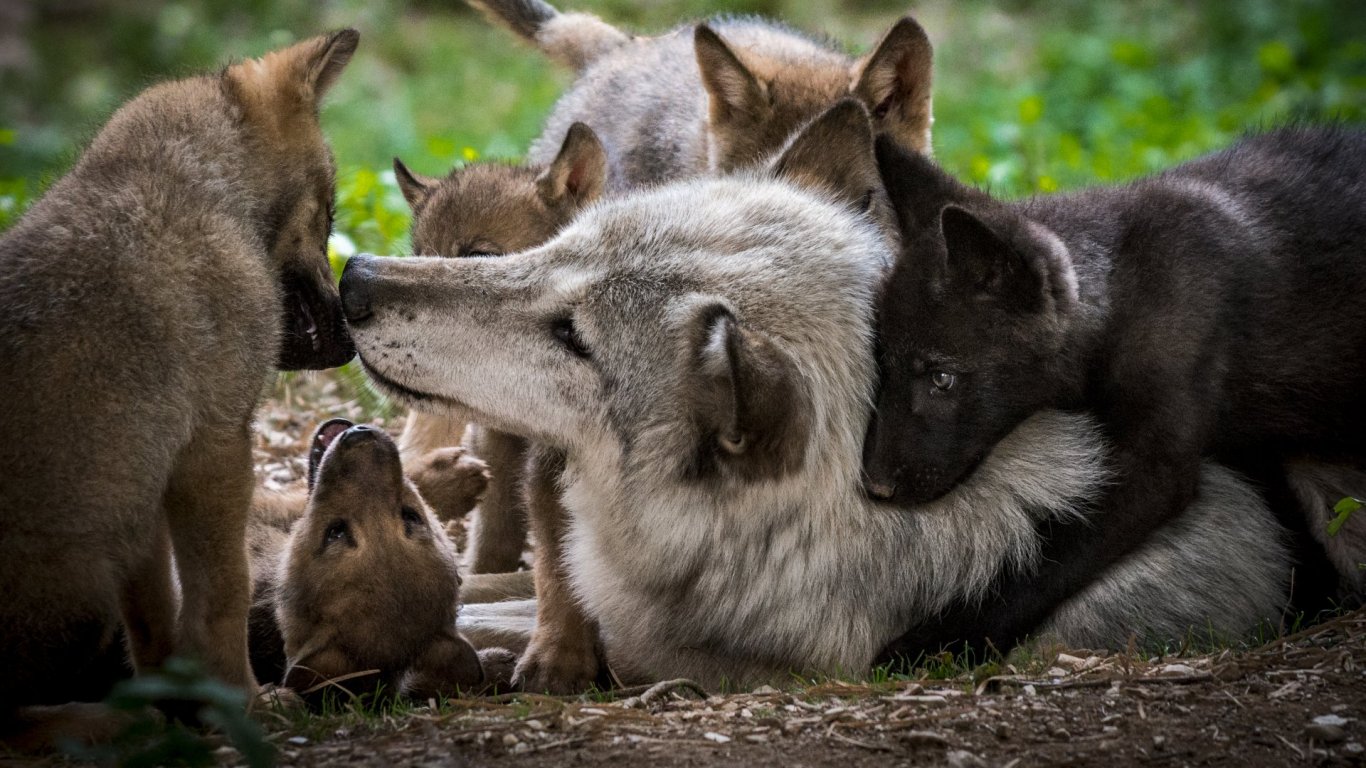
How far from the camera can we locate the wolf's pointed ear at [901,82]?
580 centimetres

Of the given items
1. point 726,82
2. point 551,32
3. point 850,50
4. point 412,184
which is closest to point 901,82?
point 726,82

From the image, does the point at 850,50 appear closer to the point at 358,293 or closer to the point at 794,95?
the point at 794,95

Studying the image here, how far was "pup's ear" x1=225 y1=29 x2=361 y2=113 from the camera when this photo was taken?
465 centimetres

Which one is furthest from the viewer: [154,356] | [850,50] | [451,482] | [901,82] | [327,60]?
[850,50]

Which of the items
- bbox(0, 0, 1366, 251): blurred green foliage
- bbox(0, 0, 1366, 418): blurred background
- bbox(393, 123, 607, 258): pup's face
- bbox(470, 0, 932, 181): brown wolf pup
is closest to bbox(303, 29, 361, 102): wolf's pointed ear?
bbox(393, 123, 607, 258): pup's face

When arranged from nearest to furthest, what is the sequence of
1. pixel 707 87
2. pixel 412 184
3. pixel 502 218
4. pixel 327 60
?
pixel 327 60
pixel 502 218
pixel 412 184
pixel 707 87

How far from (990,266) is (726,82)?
2.27 metres

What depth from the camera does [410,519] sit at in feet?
14.3

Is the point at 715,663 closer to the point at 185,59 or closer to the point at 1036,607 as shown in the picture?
the point at 1036,607

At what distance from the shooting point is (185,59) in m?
13.1

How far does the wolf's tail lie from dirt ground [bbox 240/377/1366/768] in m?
5.06

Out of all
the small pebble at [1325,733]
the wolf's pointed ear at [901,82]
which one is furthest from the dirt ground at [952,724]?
the wolf's pointed ear at [901,82]

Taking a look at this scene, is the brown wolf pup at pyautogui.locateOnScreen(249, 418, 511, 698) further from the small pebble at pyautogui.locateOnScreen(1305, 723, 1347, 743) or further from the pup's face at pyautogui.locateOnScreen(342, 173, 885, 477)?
the small pebble at pyautogui.locateOnScreen(1305, 723, 1347, 743)

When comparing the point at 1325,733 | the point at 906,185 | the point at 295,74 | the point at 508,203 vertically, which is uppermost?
the point at 295,74
